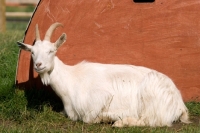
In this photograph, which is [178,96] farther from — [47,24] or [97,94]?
[47,24]

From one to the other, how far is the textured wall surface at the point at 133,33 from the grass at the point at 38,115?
A: 64cm

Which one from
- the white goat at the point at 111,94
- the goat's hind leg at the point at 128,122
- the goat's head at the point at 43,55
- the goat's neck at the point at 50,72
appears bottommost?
the goat's hind leg at the point at 128,122

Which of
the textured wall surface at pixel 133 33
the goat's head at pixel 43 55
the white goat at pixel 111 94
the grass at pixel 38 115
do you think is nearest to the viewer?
the grass at pixel 38 115

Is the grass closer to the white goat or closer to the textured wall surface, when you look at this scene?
the white goat

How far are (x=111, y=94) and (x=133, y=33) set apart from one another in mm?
1302

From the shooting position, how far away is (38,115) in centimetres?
684

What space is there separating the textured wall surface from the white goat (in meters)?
0.76

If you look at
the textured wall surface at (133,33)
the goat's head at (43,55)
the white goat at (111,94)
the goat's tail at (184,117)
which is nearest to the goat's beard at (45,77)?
the white goat at (111,94)

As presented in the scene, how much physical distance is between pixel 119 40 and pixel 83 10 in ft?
2.40

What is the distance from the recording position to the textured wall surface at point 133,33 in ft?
24.6

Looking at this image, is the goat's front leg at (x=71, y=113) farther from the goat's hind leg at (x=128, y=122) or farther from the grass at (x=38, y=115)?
the goat's hind leg at (x=128, y=122)

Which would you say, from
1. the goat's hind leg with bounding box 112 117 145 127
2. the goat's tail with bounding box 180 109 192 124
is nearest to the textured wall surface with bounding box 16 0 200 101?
the goat's tail with bounding box 180 109 192 124

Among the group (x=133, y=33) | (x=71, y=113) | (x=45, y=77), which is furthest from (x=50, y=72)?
(x=133, y=33)

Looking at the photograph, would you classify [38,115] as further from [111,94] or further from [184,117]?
[184,117]
